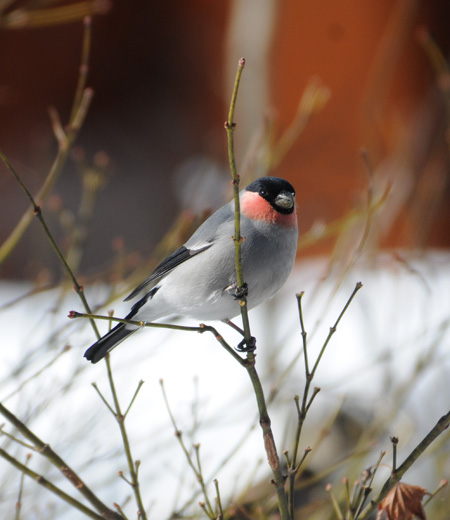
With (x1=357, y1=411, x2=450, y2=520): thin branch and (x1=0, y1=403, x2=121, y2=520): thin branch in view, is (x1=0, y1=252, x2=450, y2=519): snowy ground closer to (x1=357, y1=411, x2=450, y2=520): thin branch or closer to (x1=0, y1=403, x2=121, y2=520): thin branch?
(x1=0, y1=403, x2=121, y2=520): thin branch

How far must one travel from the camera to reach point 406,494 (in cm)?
148

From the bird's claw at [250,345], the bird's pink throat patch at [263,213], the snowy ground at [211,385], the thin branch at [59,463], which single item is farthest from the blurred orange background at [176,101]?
the thin branch at [59,463]

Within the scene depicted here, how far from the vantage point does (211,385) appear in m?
4.33

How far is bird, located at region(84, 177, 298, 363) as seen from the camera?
195cm

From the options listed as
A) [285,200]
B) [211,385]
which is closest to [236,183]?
[285,200]

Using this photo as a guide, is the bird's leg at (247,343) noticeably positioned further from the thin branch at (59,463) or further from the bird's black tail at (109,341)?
the thin branch at (59,463)

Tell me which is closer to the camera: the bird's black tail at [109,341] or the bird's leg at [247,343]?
the bird's leg at [247,343]

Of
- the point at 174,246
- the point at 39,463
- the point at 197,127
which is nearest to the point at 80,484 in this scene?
the point at 174,246

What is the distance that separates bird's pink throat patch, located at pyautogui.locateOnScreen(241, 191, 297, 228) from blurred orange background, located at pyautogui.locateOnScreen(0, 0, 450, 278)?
2978mm

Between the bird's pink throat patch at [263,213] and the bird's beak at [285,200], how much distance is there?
0.06 metres

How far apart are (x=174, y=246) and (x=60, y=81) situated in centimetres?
517

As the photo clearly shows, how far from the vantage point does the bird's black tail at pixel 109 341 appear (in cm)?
182

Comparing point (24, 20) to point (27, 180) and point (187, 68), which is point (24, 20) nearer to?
point (27, 180)

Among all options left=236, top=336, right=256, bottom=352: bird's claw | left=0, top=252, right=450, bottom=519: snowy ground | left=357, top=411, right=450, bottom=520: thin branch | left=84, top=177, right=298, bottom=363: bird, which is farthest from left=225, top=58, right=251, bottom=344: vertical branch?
left=0, top=252, right=450, bottom=519: snowy ground
